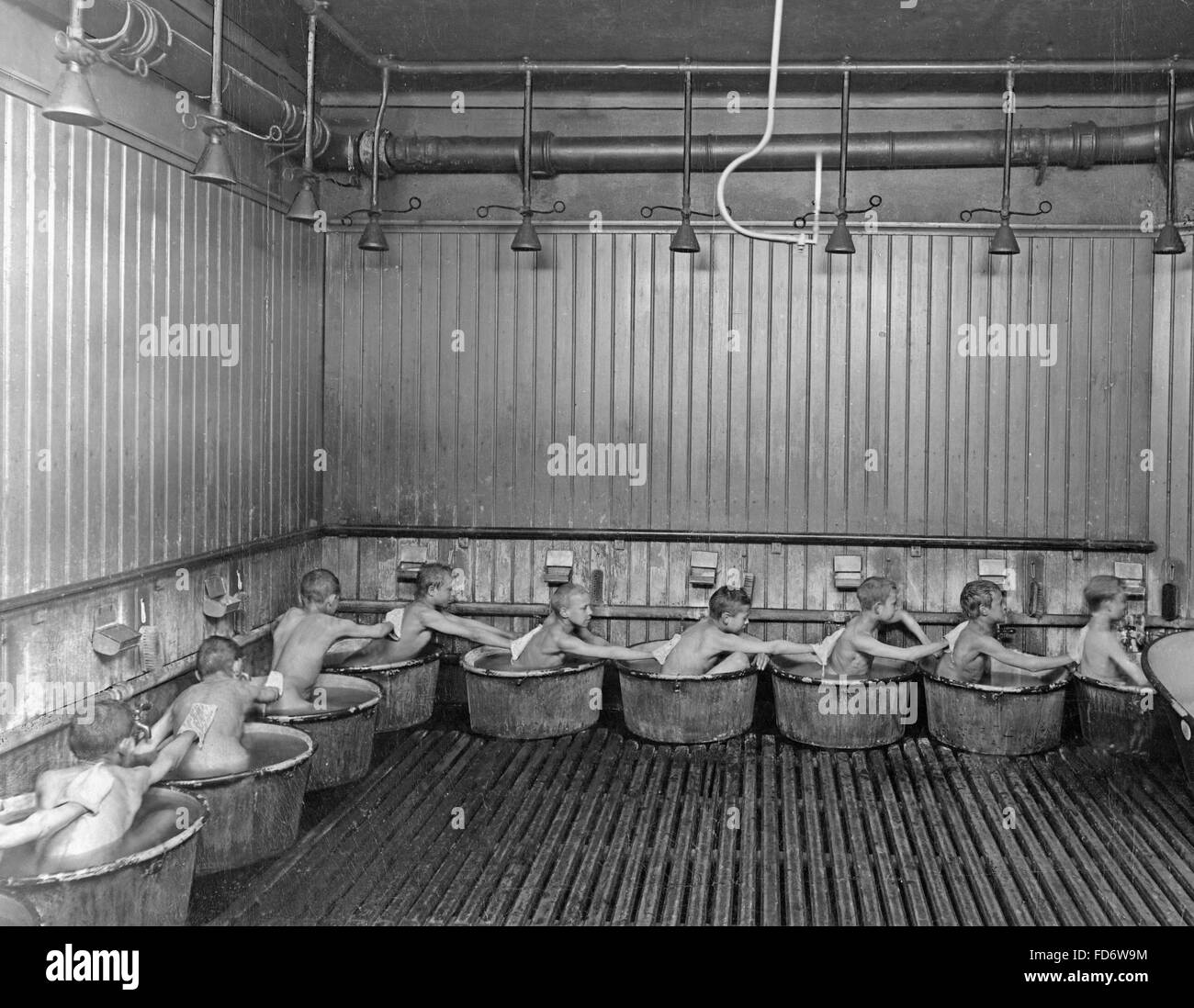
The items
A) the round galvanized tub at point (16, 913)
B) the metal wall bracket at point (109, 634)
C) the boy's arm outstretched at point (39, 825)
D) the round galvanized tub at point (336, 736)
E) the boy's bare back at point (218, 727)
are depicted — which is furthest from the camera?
the round galvanized tub at point (336, 736)

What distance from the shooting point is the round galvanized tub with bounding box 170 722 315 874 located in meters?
4.31

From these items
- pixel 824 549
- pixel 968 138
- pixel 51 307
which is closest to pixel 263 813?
pixel 51 307

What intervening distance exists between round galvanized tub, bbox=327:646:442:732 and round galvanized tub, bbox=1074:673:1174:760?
12.7 ft

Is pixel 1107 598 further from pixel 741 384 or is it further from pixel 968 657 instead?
pixel 741 384

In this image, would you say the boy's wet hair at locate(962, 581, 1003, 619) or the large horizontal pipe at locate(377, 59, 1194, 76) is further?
A: the large horizontal pipe at locate(377, 59, 1194, 76)

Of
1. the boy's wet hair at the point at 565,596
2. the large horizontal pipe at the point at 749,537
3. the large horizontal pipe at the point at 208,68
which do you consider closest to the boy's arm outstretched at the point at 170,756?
the boy's wet hair at the point at 565,596

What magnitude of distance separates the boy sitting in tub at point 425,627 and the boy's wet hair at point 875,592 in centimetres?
224

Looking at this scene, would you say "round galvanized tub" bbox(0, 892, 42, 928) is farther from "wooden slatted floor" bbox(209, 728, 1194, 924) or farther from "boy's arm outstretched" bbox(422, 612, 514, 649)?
"boy's arm outstretched" bbox(422, 612, 514, 649)

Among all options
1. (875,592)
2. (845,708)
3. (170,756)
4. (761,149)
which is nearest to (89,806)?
(170,756)

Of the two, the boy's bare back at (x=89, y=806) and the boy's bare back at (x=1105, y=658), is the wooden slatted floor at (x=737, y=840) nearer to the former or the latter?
the boy's bare back at (x=1105, y=658)

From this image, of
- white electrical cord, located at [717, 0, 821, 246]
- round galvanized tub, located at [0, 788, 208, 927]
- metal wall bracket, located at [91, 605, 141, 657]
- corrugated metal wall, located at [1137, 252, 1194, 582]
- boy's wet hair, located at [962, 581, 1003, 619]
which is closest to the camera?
round galvanized tub, located at [0, 788, 208, 927]

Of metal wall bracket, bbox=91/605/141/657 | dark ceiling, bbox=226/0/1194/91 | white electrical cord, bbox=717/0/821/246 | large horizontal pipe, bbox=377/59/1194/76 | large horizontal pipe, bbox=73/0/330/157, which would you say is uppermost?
dark ceiling, bbox=226/0/1194/91

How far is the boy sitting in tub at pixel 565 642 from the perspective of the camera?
6449mm

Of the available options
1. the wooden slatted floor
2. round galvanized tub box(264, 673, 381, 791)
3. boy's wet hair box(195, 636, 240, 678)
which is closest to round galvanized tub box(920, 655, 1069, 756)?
the wooden slatted floor
